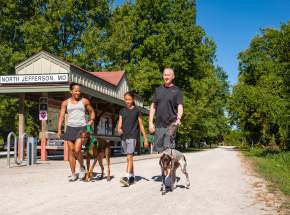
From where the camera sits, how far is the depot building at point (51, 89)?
18.6 m

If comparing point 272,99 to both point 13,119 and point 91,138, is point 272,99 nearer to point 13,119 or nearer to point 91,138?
point 91,138

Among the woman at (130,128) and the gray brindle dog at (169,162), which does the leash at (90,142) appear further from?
the gray brindle dog at (169,162)

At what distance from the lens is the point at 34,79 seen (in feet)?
61.9

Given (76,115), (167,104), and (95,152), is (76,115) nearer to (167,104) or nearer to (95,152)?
(95,152)

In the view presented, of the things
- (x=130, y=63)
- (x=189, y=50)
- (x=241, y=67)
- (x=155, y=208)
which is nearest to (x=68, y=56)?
(x=130, y=63)

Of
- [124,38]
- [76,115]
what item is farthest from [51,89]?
[124,38]

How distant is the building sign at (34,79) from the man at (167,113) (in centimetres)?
1098

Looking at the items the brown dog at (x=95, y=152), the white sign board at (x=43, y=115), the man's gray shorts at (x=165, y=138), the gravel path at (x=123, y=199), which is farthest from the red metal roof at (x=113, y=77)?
the man's gray shorts at (x=165, y=138)

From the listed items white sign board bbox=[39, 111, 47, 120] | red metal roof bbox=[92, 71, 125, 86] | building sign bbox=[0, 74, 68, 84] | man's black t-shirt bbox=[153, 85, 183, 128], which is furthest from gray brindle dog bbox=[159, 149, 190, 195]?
red metal roof bbox=[92, 71, 125, 86]

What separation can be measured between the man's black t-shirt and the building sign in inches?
432

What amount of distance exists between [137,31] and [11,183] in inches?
1380

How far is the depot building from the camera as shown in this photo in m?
18.6

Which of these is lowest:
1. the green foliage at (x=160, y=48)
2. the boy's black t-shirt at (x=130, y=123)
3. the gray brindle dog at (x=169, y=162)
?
the gray brindle dog at (x=169, y=162)

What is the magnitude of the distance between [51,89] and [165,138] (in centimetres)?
1161
